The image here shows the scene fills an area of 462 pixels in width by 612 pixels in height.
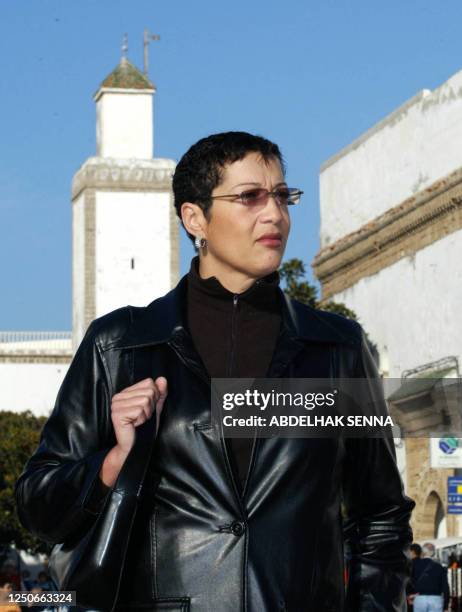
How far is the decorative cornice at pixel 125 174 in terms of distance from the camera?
2269 inches

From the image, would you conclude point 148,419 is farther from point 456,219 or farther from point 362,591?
point 456,219

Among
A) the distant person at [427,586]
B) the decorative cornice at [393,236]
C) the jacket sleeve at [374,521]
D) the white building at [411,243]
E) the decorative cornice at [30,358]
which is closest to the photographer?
the jacket sleeve at [374,521]

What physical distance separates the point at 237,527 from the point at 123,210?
55.2 meters

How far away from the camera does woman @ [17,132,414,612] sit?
3.14 m

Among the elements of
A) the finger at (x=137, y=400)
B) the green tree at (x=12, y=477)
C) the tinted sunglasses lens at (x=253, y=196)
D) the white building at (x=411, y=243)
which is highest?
the white building at (x=411, y=243)

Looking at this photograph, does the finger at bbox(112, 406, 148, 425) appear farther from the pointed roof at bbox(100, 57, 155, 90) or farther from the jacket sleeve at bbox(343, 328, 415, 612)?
the pointed roof at bbox(100, 57, 155, 90)

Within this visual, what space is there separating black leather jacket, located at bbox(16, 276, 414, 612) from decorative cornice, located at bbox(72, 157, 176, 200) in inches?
2132

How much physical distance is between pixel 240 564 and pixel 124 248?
2161 inches

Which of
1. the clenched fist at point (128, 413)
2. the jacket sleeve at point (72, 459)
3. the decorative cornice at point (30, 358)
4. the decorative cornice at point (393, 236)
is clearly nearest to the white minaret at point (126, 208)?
the decorative cornice at point (30, 358)

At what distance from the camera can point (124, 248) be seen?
5784cm

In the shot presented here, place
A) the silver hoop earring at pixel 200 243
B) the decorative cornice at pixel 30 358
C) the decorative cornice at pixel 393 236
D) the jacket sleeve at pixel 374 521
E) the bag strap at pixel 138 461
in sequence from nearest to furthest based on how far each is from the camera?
the bag strap at pixel 138 461, the jacket sleeve at pixel 374 521, the silver hoop earring at pixel 200 243, the decorative cornice at pixel 393 236, the decorative cornice at pixel 30 358

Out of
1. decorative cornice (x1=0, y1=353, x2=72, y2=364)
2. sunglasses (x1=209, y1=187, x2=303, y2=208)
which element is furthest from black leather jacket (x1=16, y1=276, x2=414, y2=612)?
decorative cornice (x1=0, y1=353, x2=72, y2=364)

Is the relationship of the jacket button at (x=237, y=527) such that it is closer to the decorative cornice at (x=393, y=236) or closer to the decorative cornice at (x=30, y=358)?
the decorative cornice at (x=393, y=236)

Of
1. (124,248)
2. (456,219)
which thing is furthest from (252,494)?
(124,248)
